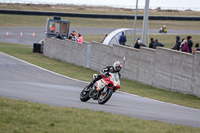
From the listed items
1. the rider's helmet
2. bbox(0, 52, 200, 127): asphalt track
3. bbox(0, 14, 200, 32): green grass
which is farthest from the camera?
bbox(0, 14, 200, 32): green grass

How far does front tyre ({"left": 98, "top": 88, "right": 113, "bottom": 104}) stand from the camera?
11641 mm

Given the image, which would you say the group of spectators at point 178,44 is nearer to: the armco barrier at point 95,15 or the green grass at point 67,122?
the green grass at point 67,122

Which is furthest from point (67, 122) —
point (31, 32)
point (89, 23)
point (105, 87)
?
point (89, 23)

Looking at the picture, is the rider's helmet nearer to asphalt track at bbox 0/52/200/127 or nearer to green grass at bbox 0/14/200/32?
asphalt track at bbox 0/52/200/127

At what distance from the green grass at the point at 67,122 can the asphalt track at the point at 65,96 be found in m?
1.34

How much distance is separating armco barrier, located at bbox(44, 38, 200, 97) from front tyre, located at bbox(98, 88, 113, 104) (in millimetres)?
6450

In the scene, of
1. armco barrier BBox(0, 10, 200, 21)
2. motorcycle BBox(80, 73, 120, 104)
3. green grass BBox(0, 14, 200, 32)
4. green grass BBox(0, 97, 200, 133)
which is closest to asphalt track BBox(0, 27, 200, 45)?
green grass BBox(0, 14, 200, 32)

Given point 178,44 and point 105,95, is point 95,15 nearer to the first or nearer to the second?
point 178,44

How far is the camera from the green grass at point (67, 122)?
7.29m

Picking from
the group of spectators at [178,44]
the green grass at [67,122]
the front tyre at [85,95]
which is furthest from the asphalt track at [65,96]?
the group of spectators at [178,44]

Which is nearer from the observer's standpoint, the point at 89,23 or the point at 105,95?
the point at 105,95

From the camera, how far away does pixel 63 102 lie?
11.9 m

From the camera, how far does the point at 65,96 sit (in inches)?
544

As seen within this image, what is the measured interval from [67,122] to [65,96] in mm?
5752
